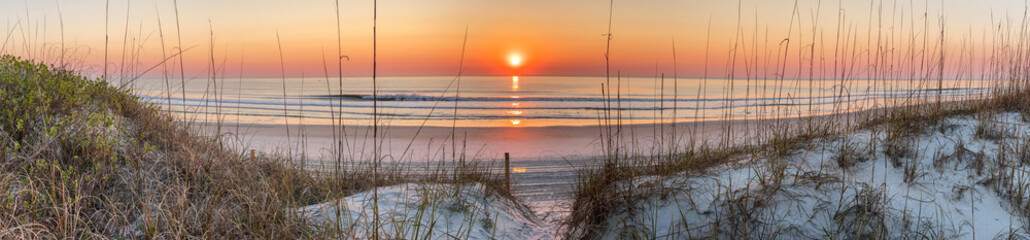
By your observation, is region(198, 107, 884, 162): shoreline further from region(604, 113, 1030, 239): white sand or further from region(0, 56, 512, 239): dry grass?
region(604, 113, 1030, 239): white sand

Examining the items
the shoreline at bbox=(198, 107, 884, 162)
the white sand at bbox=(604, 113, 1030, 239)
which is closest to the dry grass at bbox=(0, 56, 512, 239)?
the white sand at bbox=(604, 113, 1030, 239)

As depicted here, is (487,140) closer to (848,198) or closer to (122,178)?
(122,178)

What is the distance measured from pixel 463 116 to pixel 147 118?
12.0 metres

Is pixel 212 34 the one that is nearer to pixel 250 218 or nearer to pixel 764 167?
pixel 250 218

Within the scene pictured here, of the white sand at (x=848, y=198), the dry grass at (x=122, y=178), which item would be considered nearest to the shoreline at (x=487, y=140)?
the dry grass at (x=122, y=178)

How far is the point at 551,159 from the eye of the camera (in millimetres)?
7902

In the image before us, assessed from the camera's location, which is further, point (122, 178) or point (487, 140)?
point (487, 140)

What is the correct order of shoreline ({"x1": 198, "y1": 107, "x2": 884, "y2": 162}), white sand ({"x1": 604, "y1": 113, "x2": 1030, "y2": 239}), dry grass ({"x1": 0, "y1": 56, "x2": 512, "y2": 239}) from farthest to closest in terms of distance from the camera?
shoreline ({"x1": 198, "y1": 107, "x2": 884, "y2": 162})
white sand ({"x1": 604, "y1": 113, "x2": 1030, "y2": 239})
dry grass ({"x1": 0, "y1": 56, "x2": 512, "y2": 239})

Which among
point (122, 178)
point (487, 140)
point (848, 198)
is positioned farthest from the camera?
point (487, 140)

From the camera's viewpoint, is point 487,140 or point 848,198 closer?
point 848,198

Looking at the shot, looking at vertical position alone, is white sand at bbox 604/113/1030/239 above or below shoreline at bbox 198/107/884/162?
above

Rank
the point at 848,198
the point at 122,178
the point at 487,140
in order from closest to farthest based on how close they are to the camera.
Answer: the point at 848,198 < the point at 122,178 < the point at 487,140

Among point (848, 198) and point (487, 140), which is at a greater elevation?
point (848, 198)

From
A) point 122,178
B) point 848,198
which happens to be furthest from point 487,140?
point 848,198
